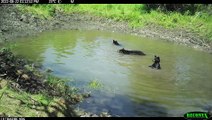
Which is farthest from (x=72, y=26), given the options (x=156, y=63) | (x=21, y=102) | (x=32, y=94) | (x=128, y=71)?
(x=21, y=102)

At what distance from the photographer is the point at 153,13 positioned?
3119cm

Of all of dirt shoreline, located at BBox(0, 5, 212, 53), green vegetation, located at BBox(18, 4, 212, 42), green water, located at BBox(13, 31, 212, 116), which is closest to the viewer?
green water, located at BBox(13, 31, 212, 116)

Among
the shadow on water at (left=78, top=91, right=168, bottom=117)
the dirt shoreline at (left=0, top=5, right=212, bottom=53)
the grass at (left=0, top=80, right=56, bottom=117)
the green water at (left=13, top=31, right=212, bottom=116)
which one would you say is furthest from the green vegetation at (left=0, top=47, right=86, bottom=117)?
the dirt shoreline at (left=0, top=5, right=212, bottom=53)

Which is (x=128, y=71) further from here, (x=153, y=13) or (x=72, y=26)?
(x=153, y=13)

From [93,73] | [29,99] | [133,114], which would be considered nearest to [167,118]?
[133,114]

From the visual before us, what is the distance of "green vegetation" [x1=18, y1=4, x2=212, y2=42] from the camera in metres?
28.3

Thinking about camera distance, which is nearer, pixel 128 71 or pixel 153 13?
pixel 128 71

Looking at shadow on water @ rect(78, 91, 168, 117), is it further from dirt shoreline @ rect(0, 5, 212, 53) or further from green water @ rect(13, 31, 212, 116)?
dirt shoreline @ rect(0, 5, 212, 53)

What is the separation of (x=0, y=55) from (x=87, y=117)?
5.06 meters

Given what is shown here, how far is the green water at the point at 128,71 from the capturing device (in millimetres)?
11023

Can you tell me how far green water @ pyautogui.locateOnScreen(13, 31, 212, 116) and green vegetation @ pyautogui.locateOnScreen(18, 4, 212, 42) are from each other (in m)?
4.16

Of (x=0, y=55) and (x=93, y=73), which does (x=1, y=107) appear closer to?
(x=0, y=55)

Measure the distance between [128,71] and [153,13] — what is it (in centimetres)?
1645

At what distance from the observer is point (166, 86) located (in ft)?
45.0
